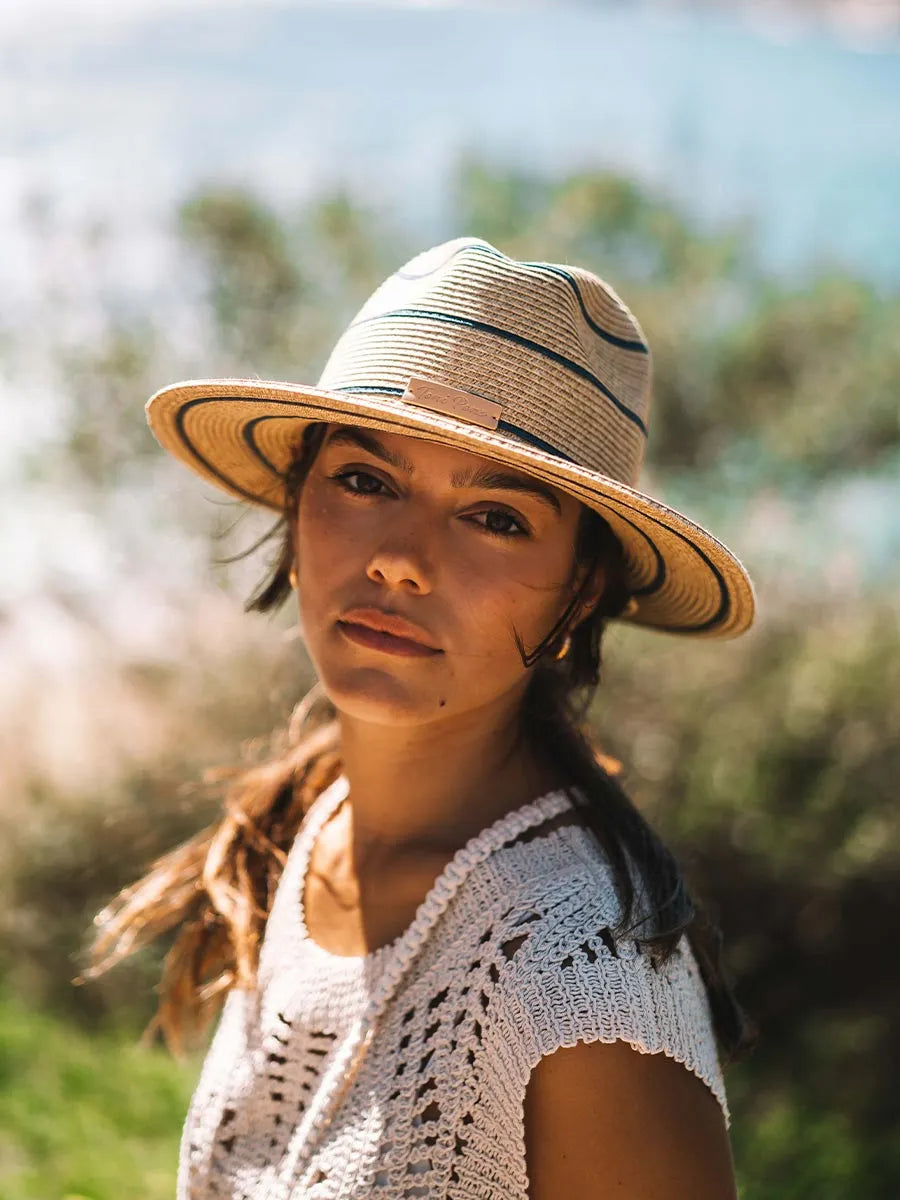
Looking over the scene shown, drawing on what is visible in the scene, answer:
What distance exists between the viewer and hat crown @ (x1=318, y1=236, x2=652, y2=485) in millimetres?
1683

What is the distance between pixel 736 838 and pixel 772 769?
0.28m

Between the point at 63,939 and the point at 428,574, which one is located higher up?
the point at 428,574

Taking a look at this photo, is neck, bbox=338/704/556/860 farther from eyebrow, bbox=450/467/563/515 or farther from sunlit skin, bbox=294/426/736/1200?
eyebrow, bbox=450/467/563/515

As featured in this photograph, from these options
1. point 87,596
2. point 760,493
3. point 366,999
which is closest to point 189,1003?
point 366,999

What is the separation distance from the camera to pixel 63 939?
4.66 m

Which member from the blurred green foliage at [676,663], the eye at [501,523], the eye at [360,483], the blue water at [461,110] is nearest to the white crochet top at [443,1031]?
the eye at [501,523]

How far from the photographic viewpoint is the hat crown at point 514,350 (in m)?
1.68

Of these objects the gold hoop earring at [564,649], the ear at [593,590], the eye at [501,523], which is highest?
the eye at [501,523]

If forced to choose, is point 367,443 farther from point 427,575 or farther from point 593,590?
point 593,590

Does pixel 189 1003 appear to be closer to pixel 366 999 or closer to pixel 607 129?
pixel 366 999

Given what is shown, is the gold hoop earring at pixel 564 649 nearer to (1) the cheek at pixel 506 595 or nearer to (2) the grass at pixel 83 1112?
(1) the cheek at pixel 506 595

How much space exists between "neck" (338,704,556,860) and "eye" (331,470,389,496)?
1.20 feet

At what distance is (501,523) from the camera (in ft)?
5.63

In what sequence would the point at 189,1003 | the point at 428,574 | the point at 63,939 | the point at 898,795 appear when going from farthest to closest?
the point at 63,939, the point at 898,795, the point at 189,1003, the point at 428,574
